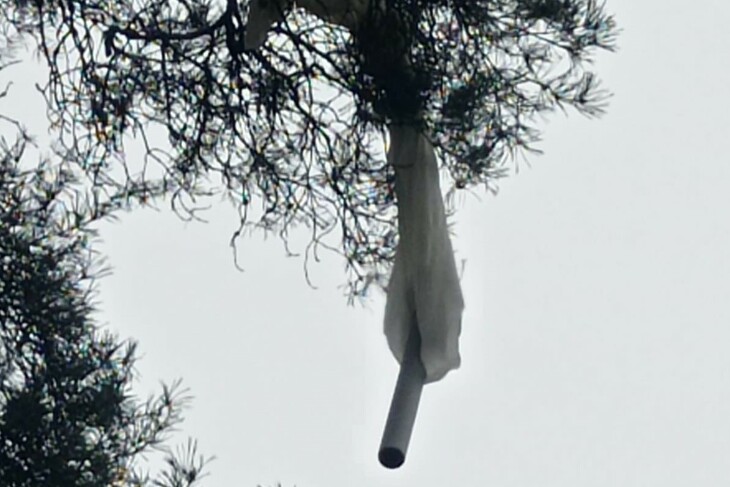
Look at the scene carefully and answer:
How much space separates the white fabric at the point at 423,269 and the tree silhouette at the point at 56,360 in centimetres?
77

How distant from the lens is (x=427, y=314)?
2.11 m

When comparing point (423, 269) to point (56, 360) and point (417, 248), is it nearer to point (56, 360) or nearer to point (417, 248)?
point (417, 248)

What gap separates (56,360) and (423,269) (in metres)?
0.92

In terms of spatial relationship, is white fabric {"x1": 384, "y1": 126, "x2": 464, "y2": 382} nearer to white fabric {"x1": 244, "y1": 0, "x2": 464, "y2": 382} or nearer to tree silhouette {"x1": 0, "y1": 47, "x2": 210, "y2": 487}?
white fabric {"x1": 244, "y1": 0, "x2": 464, "y2": 382}

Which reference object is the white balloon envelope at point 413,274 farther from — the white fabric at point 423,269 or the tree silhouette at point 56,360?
the tree silhouette at point 56,360

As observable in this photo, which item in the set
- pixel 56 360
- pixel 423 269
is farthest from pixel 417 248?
pixel 56 360

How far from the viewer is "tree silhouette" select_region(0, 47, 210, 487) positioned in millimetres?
2686

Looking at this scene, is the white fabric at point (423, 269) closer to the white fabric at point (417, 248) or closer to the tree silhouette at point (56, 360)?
the white fabric at point (417, 248)

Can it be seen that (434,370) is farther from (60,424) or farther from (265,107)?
(60,424)

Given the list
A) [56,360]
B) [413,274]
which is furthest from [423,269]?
[56,360]

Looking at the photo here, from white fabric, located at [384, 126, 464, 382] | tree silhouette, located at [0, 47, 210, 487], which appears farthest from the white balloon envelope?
tree silhouette, located at [0, 47, 210, 487]

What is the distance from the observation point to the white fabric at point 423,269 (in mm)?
2098

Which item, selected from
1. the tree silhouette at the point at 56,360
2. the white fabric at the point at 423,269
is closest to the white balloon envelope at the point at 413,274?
the white fabric at the point at 423,269

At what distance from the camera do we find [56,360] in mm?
2771
